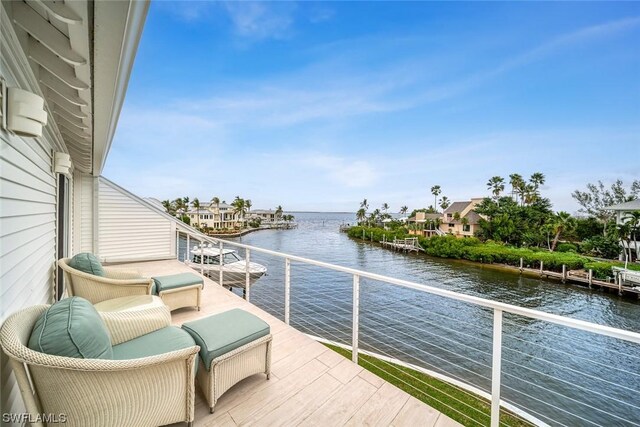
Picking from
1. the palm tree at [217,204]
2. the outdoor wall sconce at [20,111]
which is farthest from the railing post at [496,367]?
the palm tree at [217,204]

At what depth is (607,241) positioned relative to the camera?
2380cm

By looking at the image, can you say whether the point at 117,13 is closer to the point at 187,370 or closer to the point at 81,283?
the point at 187,370

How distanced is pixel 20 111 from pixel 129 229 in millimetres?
6728

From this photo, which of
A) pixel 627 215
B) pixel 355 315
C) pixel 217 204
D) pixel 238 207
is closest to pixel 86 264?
pixel 355 315

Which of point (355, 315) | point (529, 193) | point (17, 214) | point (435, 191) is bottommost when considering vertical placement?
point (355, 315)

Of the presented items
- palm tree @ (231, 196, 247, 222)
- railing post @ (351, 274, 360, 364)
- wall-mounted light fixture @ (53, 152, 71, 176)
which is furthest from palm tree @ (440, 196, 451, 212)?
wall-mounted light fixture @ (53, 152, 71, 176)

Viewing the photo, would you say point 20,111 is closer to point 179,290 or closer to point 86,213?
point 179,290

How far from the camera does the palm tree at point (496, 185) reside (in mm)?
40094

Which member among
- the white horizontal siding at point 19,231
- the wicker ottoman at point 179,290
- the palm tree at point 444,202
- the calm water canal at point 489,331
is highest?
the palm tree at point 444,202

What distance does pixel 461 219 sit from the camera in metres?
36.6

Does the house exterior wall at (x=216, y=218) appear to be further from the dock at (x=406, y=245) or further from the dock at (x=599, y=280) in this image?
the dock at (x=599, y=280)

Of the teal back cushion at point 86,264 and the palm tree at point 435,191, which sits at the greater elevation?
the palm tree at point 435,191

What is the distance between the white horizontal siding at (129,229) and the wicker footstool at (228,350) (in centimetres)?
625

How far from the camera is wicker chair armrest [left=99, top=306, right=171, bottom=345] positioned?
198 cm
